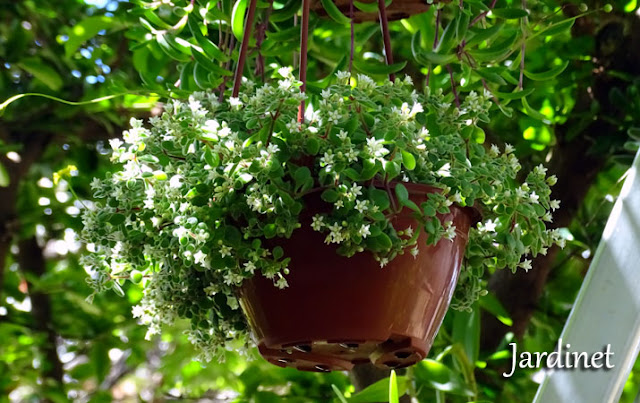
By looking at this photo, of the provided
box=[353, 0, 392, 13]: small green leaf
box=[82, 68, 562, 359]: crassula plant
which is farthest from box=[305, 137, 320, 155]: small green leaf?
box=[353, 0, 392, 13]: small green leaf

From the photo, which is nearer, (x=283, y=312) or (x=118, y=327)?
(x=283, y=312)

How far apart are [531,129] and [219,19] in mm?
611

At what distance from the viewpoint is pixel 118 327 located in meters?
1.72

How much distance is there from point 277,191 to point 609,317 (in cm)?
33

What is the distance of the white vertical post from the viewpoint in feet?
2.51

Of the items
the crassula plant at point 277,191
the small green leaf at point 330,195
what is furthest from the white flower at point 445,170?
the small green leaf at point 330,195

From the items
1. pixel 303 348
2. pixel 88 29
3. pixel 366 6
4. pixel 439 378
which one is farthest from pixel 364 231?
pixel 88 29

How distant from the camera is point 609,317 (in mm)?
778

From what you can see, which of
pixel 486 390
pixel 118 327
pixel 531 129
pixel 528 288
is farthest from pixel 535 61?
pixel 118 327

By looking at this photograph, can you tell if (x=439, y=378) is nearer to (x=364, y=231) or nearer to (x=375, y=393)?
(x=375, y=393)

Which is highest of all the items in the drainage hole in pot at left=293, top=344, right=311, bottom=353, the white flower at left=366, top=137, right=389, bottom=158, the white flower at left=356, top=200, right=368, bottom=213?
the white flower at left=366, top=137, right=389, bottom=158

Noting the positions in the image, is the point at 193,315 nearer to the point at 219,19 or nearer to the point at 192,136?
the point at 192,136

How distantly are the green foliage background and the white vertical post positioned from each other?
0.15 meters

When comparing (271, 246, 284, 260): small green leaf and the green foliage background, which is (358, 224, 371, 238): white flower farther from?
the green foliage background
